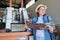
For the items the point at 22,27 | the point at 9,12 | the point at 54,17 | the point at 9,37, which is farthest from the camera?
the point at 54,17

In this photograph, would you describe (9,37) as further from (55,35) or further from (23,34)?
(55,35)

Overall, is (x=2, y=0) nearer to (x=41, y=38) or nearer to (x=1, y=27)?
(x=1, y=27)

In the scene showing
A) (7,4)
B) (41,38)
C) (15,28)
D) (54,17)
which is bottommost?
(41,38)

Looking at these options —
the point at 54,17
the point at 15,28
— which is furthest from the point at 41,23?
the point at 54,17

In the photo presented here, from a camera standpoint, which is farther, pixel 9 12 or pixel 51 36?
pixel 9 12

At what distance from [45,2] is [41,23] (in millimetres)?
876

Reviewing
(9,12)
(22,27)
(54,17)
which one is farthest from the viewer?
(54,17)

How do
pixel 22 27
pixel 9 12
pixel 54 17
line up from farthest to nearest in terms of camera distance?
pixel 54 17
pixel 9 12
pixel 22 27

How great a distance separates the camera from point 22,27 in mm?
2299

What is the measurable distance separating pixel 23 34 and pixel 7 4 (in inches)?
35.1

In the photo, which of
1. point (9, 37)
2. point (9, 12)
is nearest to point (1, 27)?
point (9, 12)

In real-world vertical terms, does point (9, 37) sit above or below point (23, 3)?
below

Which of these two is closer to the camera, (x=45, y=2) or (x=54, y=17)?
(x=54, y=17)

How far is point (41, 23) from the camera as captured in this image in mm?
2145
